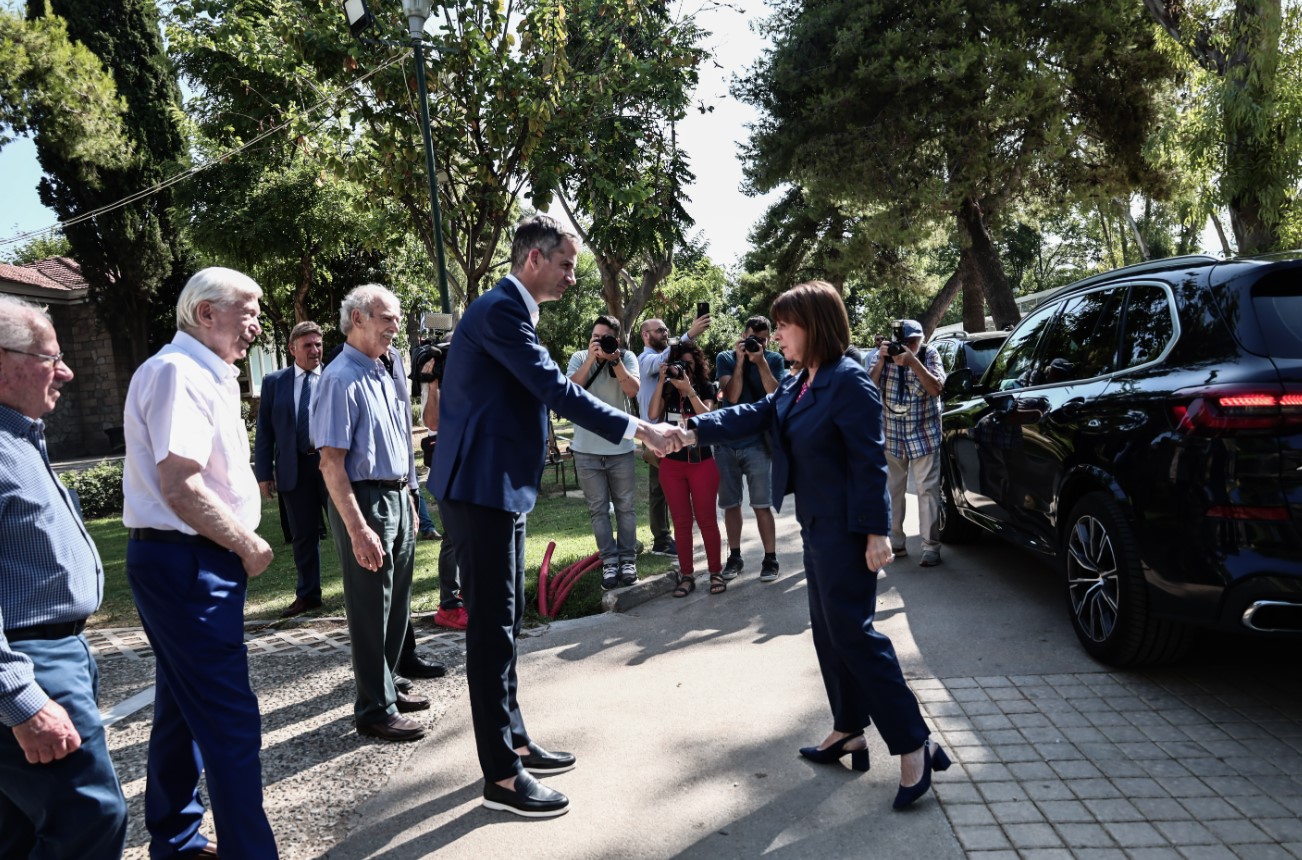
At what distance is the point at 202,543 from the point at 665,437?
1.88m

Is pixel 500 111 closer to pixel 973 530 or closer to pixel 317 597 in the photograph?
pixel 317 597

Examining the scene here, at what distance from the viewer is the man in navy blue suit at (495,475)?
3379 mm

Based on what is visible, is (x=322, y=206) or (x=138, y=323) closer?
(x=322, y=206)

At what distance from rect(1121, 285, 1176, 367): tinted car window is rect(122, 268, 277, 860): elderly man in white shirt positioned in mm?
4035

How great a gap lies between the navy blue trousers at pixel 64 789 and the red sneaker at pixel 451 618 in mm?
3658

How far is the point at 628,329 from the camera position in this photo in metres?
18.2

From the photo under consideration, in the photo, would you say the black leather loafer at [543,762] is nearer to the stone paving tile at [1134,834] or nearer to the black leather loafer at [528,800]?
the black leather loafer at [528,800]

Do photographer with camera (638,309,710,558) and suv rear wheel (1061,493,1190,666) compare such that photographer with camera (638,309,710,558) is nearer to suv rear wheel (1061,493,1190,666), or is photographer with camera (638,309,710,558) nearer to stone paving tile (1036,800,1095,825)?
suv rear wheel (1061,493,1190,666)

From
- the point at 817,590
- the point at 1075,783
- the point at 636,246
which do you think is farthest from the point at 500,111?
the point at 1075,783

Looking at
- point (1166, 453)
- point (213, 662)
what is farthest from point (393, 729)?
point (1166, 453)

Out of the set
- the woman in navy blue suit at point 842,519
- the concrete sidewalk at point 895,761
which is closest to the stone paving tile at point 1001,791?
the concrete sidewalk at point 895,761

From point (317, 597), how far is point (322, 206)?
15.3m

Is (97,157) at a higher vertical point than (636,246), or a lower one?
higher

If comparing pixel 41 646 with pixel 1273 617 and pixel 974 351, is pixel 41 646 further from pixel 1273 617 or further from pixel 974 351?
pixel 974 351
